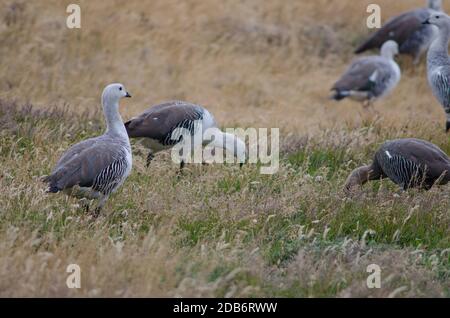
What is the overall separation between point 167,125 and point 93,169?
239cm

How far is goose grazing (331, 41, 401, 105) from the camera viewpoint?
16.1 metres

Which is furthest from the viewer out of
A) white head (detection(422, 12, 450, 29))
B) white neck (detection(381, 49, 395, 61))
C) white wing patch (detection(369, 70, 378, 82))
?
white neck (detection(381, 49, 395, 61))

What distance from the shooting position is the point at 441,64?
42.8 ft

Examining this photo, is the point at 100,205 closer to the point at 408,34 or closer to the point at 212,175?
the point at 212,175

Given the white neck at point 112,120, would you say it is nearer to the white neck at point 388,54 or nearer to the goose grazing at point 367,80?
the goose grazing at point 367,80

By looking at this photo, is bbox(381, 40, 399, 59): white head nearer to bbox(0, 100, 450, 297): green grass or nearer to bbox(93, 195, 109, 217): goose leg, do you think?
A: bbox(0, 100, 450, 297): green grass

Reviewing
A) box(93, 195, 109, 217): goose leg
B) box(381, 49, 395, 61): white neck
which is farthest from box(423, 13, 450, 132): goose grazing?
box(93, 195, 109, 217): goose leg

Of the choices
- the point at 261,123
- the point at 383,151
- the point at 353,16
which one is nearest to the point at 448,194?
the point at 383,151

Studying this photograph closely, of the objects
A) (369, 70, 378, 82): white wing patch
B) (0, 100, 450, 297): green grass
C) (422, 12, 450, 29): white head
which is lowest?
(0, 100, 450, 297): green grass

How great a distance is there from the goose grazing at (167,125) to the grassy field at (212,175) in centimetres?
32

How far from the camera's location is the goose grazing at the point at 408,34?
18453 millimetres

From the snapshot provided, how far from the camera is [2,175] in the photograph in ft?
30.9

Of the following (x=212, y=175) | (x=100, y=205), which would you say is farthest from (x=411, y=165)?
(x=100, y=205)

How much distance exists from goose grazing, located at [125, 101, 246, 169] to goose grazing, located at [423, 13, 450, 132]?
344 cm
